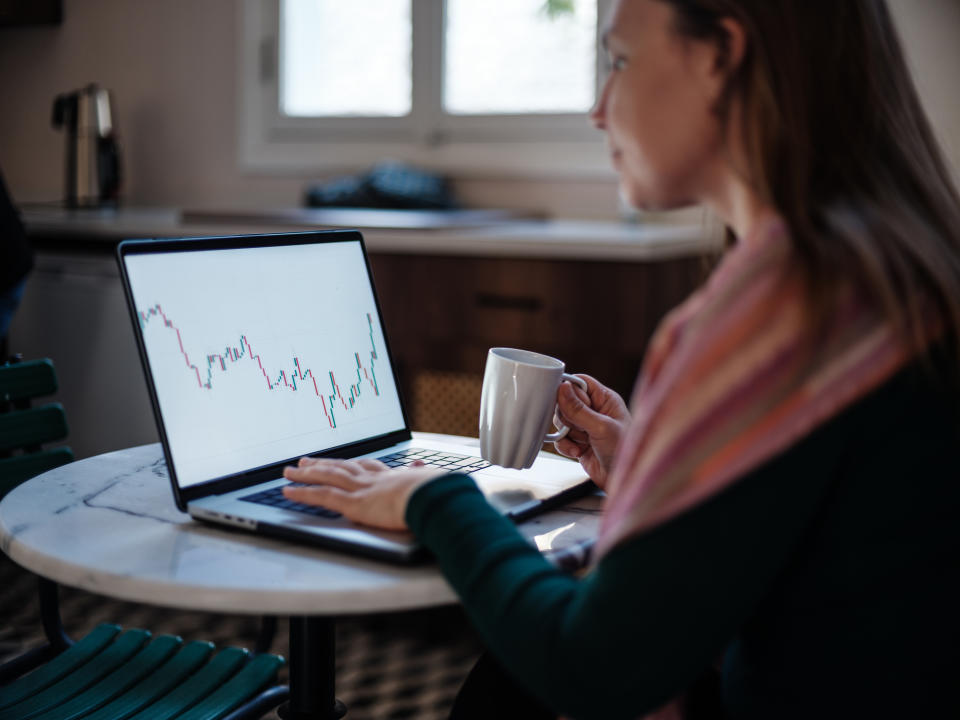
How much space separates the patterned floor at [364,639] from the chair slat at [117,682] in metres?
0.68

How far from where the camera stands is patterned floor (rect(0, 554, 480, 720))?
1.80m

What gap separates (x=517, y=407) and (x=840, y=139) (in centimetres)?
39

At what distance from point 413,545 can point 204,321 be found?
306 mm

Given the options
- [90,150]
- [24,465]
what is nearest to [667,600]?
[24,465]

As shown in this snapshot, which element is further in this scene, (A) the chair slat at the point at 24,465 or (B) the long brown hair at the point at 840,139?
(A) the chair slat at the point at 24,465

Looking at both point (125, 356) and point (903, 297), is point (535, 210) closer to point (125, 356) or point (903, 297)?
point (125, 356)

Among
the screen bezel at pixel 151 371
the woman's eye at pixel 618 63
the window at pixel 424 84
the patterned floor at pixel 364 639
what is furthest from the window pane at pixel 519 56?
the woman's eye at pixel 618 63

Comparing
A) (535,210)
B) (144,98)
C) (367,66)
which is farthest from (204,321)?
(144,98)

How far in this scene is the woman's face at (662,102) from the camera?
66 cm

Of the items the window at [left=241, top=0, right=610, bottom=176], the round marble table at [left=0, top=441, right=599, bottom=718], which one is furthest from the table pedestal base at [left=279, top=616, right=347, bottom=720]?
the window at [left=241, top=0, right=610, bottom=176]

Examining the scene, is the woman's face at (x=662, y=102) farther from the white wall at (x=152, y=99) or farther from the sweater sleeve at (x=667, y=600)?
the white wall at (x=152, y=99)

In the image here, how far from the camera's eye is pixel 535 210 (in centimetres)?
267

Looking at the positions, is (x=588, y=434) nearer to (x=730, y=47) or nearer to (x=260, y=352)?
(x=260, y=352)

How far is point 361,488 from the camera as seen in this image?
794 millimetres
